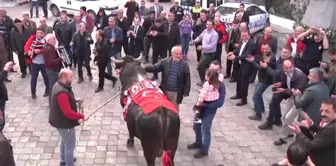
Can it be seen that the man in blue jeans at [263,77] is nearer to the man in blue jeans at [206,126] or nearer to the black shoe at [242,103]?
the black shoe at [242,103]

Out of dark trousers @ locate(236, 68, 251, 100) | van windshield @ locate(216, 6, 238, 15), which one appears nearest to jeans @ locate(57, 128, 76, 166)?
dark trousers @ locate(236, 68, 251, 100)

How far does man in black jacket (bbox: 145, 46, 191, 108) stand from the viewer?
7.37 m

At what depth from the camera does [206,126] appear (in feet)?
22.5

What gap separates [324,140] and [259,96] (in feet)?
13.6

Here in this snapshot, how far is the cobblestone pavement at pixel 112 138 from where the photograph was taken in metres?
7.09

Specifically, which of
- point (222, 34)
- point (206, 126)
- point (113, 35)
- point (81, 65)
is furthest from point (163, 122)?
point (222, 34)

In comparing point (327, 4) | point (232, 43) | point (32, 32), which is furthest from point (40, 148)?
point (327, 4)

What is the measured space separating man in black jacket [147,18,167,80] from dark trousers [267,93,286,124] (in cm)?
396

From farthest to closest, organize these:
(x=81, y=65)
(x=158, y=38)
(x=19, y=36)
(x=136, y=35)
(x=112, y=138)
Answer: (x=136, y=35), (x=158, y=38), (x=81, y=65), (x=19, y=36), (x=112, y=138)

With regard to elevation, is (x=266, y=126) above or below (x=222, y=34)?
below

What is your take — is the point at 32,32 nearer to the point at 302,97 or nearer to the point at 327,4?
the point at 302,97

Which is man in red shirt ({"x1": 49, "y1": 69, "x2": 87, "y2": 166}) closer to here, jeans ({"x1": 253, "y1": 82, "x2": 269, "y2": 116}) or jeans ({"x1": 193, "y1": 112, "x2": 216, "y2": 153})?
jeans ({"x1": 193, "y1": 112, "x2": 216, "y2": 153})

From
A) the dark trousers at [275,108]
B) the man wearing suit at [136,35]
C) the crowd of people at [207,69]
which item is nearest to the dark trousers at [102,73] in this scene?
the crowd of people at [207,69]

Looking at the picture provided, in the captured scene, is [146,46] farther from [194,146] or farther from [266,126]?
[194,146]
